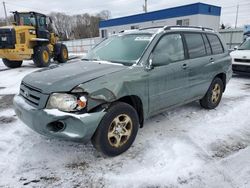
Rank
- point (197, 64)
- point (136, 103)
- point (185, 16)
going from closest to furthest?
point (136, 103)
point (197, 64)
point (185, 16)

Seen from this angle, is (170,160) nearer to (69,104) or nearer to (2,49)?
(69,104)

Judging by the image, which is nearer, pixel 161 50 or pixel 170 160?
pixel 170 160

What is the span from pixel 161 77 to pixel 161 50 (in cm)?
46

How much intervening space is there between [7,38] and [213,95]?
430 inches

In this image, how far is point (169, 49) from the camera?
4090 mm

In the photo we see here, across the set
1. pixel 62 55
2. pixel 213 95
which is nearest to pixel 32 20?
pixel 62 55

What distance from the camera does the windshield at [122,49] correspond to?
3783mm

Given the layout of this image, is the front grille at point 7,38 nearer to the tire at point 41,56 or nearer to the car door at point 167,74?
the tire at point 41,56

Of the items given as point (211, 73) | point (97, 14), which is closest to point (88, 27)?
point (97, 14)

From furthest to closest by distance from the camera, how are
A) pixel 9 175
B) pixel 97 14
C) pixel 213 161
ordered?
pixel 97 14 < pixel 213 161 < pixel 9 175

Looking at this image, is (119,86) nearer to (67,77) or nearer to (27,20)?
(67,77)

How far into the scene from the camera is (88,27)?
62938 mm

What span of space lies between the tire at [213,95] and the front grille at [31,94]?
11.7ft

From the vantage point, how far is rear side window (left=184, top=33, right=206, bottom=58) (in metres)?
4.53
